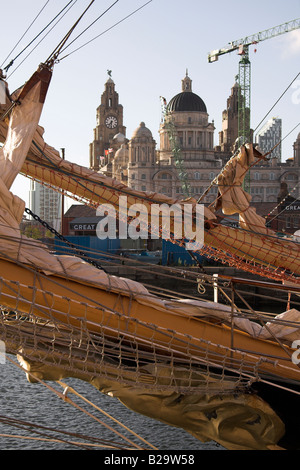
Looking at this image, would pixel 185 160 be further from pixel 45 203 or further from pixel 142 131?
pixel 45 203

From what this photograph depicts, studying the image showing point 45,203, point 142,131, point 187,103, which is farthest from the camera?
point 45,203

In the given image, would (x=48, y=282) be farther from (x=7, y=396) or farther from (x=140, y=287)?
(x=7, y=396)

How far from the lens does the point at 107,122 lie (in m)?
116

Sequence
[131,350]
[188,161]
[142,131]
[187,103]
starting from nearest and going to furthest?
[131,350], [142,131], [188,161], [187,103]

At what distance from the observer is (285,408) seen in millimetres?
7699

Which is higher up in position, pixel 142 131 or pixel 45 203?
pixel 142 131

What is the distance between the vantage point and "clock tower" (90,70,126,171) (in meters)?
116

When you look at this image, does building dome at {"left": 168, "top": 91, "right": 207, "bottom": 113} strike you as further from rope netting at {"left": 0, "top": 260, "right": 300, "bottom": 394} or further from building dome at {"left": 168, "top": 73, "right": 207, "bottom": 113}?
rope netting at {"left": 0, "top": 260, "right": 300, "bottom": 394}

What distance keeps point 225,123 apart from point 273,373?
112299mm

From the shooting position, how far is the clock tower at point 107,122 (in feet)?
381

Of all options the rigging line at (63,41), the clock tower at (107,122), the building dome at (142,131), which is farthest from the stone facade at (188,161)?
the rigging line at (63,41)

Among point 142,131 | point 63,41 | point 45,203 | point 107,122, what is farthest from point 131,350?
point 45,203

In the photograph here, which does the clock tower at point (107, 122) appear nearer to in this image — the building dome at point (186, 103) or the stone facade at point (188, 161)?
the stone facade at point (188, 161)
